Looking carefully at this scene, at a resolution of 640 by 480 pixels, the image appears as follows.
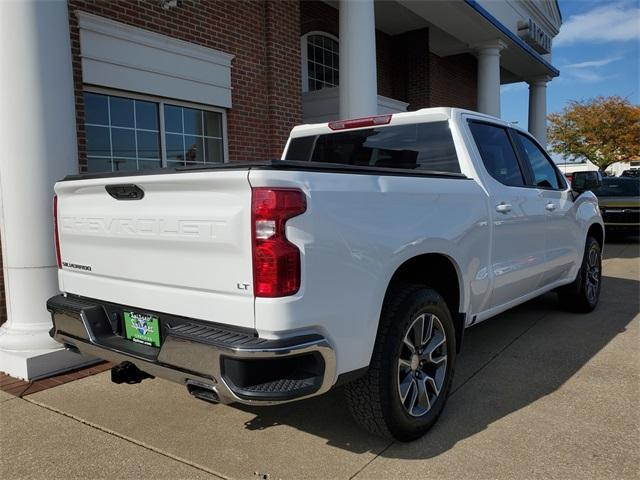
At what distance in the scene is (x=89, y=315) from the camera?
3127 millimetres

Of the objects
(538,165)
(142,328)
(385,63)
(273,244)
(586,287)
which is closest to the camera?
(273,244)

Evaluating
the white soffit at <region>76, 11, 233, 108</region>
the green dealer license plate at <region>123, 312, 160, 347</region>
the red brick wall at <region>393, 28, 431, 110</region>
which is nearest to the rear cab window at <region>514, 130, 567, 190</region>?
the green dealer license plate at <region>123, 312, 160, 347</region>

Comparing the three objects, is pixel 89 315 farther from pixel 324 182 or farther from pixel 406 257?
pixel 406 257

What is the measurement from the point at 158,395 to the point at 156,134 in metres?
3.61

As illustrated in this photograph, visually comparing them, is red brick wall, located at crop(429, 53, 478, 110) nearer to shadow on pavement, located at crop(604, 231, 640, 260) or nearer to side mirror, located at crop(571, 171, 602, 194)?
shadow on pavement, located at crop(604, 231, 640, 260)

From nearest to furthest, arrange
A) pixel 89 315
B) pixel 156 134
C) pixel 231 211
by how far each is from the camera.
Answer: pixel 231 211 → pixel 89 315 → pixel 156 134

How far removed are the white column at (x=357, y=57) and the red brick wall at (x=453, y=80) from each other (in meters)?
6.33

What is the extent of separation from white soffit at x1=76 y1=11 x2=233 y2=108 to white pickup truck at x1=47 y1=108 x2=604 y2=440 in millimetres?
2782

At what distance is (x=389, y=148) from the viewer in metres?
4.26

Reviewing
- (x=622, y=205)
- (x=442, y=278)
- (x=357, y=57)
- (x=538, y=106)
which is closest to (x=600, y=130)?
(x=538, y=106)

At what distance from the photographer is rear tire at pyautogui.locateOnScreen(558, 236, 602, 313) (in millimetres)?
5855

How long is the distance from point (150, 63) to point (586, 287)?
535cm

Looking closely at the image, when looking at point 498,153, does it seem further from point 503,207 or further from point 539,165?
point 539,165

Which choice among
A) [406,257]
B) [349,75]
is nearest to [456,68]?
[349,75]
